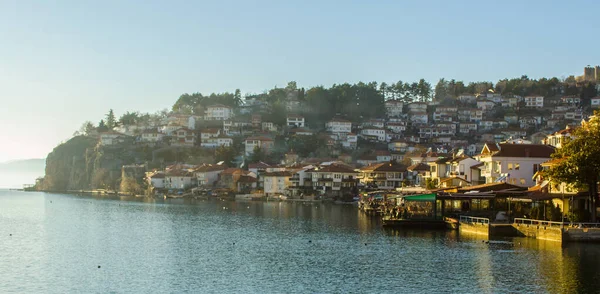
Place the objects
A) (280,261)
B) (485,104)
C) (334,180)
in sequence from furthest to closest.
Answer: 1. (485,104)
2. (334,180)
3. (280,261)

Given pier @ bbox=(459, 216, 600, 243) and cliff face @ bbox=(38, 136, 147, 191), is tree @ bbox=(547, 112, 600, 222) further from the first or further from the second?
cliff face @ bbox=(38, 136, 147, 191)

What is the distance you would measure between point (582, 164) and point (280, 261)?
2251cm

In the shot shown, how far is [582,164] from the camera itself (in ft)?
155

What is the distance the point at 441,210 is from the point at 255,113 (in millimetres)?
130185

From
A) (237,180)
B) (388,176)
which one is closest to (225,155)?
(237,180)

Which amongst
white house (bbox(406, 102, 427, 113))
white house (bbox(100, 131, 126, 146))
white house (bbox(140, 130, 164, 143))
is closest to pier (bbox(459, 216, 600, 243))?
white house (bbox(140, 130, 164, 143))

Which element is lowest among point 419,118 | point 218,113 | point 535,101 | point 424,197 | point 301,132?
point 424,197

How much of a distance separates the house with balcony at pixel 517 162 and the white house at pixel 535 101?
5107 inches

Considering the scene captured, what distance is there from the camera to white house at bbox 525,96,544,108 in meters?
196

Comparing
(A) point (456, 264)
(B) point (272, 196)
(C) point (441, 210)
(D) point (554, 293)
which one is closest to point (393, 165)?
(B) point (272, 196)

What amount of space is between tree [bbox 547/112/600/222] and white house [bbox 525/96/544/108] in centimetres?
15244

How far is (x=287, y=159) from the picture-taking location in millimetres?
150250

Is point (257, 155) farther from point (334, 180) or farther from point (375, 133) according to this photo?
point (375, 133)

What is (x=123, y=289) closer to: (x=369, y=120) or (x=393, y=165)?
(x=393, y=165)
